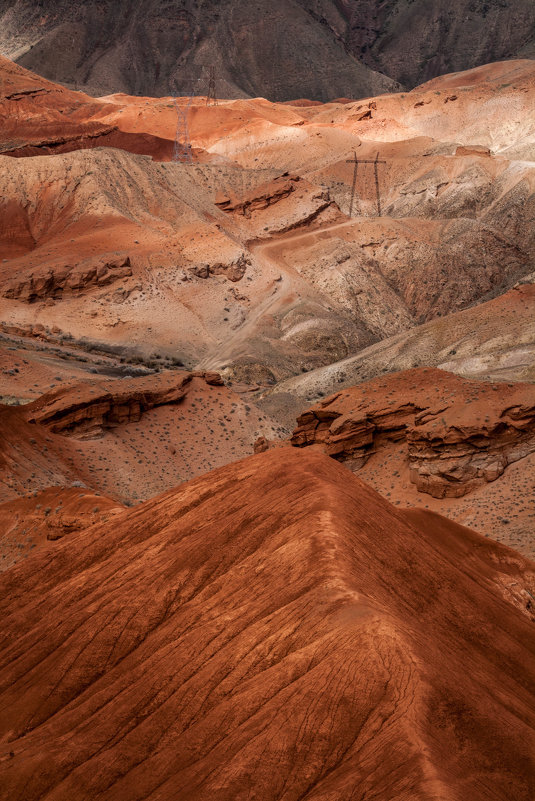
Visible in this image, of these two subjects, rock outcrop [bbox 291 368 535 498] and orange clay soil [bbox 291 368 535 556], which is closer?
orange clay soil [bbox 291 368 535 556]

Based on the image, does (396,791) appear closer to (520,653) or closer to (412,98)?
(520,653)

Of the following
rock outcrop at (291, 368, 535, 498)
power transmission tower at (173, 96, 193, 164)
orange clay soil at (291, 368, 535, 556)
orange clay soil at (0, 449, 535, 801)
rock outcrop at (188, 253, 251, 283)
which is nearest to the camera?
orange clay soil at (0, 449, 535, 801)

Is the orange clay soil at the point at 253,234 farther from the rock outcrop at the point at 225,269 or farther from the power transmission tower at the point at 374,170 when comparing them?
the power transmission tower at the point at 374,170

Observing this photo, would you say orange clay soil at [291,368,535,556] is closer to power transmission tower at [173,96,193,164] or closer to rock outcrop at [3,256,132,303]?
rock outcrop at [3,256,132,303]

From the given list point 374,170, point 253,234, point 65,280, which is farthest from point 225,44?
point 65,280

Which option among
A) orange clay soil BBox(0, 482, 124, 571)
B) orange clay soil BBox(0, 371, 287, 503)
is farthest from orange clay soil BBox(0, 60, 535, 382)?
orange clay soil BBox(0, 482, 124, 571)

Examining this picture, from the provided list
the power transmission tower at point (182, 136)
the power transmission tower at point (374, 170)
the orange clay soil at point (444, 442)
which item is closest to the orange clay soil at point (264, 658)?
the orange clay soil at point (444, 442)

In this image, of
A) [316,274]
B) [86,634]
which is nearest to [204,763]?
[86,634]

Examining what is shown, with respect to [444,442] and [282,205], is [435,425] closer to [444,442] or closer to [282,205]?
[444,442]
